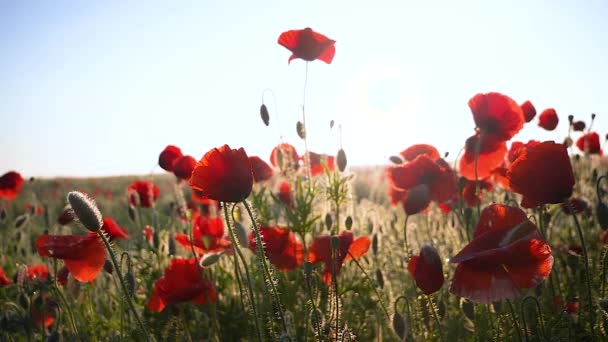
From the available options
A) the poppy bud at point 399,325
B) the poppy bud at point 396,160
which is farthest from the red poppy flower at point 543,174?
the poppy bud at point 396,160

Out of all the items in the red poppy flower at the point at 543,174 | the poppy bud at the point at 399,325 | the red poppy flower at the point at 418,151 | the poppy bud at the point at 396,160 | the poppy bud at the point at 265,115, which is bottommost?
the poppy bud at the point at 399,325

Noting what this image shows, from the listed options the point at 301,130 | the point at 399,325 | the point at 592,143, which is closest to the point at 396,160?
the point at 301,130

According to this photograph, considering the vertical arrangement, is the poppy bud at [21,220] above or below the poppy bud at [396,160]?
below

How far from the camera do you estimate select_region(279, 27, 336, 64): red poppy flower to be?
9.53 feet

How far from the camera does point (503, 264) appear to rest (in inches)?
54.3

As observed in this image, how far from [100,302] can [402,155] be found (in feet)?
7.97

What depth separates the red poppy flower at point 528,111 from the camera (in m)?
3.05

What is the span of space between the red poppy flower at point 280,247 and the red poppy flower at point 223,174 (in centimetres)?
81

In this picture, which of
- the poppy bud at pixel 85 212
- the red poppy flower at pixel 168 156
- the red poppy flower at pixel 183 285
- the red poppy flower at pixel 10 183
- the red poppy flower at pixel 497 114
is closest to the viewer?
the poppy bud at pixel 85 212

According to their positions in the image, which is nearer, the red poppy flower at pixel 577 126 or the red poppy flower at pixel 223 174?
the red poppy flower at pixel 223 174

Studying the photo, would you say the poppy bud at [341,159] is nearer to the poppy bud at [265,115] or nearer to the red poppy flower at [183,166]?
the poppy bud at [265,115]

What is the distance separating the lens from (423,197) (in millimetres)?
2078

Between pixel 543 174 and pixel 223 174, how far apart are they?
0.94 meters

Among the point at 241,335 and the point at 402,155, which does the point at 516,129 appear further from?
the point at 241,335
